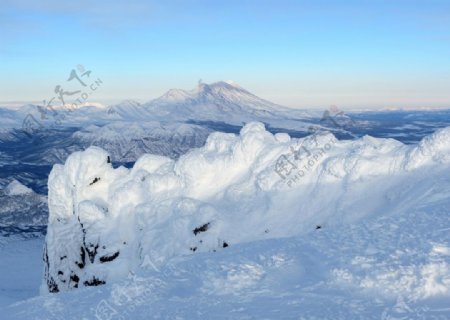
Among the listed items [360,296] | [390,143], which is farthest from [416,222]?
[390,143]

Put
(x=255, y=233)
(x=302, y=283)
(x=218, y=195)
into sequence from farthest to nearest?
(x=218, y=195)
(x=255, y=233)
(x=302, y=283)

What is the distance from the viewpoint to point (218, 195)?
55188 mm

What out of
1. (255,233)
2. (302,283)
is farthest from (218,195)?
(302,283)

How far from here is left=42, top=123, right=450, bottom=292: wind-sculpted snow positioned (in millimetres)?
44250

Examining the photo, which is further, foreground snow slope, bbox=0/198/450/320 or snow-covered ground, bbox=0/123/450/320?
snow-covered ground, bbox=0/123/450/320

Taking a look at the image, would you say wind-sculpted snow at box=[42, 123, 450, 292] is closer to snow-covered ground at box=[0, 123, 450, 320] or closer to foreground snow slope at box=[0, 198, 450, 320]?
snow-covered ground at box=[0, 123, 450, 320]

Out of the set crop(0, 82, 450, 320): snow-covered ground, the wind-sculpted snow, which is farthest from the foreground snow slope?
the wind-sculpted snow

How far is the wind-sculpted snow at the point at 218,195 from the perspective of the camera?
4425cm

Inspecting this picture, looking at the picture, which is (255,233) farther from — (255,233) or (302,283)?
(302,283)

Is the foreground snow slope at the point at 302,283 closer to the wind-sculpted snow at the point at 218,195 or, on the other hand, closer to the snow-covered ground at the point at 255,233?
the snow-covered ground at the point at 255,233

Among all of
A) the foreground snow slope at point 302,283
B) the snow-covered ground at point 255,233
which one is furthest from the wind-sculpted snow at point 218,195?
the foreground snow slope at point 302,283

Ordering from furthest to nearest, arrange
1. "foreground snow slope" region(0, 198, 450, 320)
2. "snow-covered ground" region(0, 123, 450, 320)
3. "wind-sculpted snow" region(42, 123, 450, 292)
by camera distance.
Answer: "wind-sculpted snow" region(42, 123, 450, 292) → "snow-covered ground" region(0, 123, 450, 320) → "foreground snow slope" region(0, 198, 450, 320)

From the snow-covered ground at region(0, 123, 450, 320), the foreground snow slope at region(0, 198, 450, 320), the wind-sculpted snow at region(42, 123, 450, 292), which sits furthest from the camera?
the wind-sculpted snow at region(42, 123, 450, 292)

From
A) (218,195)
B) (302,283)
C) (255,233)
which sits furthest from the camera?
(218,195)
